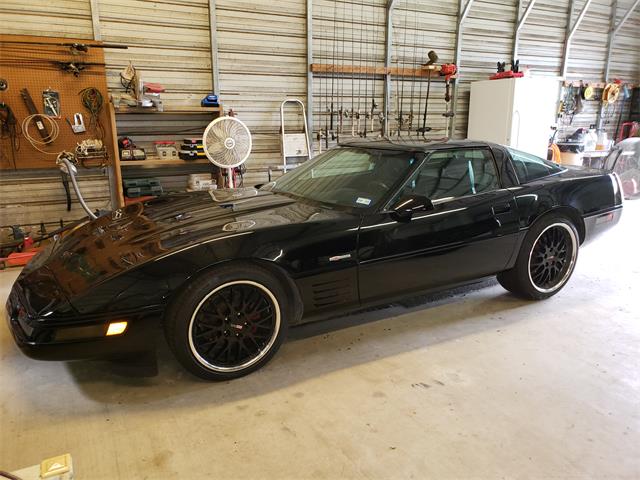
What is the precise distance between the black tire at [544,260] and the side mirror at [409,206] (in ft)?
3.09

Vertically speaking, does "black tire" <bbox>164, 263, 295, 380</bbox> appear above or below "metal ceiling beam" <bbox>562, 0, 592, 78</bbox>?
below

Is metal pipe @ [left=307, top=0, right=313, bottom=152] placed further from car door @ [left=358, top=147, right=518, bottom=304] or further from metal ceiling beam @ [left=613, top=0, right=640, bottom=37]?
metal ceiling beam @ [left=613, top=0, right=640, bottom=37]

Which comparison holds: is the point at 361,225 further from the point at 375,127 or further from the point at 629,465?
the point at 375,127

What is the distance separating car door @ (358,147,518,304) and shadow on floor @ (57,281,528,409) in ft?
0.95

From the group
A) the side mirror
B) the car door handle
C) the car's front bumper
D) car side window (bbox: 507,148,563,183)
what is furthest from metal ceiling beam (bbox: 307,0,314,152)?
the car's front bumper

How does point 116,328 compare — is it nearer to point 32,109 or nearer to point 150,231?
point 150,231

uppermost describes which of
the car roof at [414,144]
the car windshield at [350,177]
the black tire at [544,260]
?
the car roof at [414,144]

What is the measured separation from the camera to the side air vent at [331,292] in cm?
228

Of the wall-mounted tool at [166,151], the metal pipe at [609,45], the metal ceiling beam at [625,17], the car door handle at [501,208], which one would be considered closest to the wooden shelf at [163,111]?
the wall-mounted tool at [166,151]

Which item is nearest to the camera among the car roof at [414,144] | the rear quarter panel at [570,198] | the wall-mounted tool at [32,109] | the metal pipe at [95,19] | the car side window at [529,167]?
the car roof at [414,144]

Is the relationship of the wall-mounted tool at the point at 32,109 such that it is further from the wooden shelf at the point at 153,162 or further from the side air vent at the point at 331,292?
the side air vent at the point at 331,292

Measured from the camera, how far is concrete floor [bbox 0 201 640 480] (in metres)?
1.66

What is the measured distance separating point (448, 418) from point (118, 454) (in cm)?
133

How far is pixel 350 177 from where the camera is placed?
281cm
